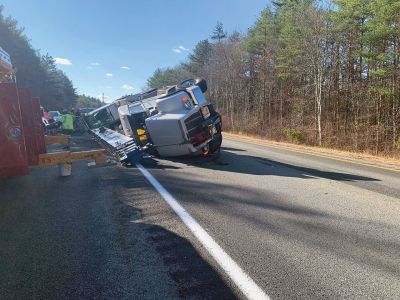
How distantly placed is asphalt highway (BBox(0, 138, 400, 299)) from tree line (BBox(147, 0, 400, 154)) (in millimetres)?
16641

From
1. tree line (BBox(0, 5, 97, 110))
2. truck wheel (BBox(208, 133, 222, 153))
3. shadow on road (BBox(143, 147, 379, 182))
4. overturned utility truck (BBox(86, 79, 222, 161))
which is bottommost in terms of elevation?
shadow on road (BBox(143, 147, 379, 182))

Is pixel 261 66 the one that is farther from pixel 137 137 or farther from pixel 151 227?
pixel 151 227

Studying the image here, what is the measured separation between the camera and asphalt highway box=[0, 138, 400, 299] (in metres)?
3.27

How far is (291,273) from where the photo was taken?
11.5 ft

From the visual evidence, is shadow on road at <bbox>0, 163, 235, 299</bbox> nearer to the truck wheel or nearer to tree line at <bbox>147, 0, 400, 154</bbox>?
the truck wheel

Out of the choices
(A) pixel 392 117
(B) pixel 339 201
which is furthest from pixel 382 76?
(B) pixel 339 201

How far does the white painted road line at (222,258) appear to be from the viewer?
3156mm

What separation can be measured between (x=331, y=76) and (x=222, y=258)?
92.5ft

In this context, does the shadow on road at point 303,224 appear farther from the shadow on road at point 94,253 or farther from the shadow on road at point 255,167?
the shadow on road at point 255,167

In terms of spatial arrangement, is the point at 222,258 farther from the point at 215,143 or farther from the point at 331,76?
the point at 331,76

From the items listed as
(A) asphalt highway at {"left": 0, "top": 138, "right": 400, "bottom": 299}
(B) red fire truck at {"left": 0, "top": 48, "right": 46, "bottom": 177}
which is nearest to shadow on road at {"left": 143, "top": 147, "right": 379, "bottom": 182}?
(A) asphalt highway at {"left": 0, "top": 138, "right": 400, "bottom": 299}

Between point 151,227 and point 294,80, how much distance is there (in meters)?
33.2

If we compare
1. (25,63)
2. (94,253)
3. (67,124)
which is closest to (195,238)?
(94,253)

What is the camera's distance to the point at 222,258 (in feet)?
12.6
